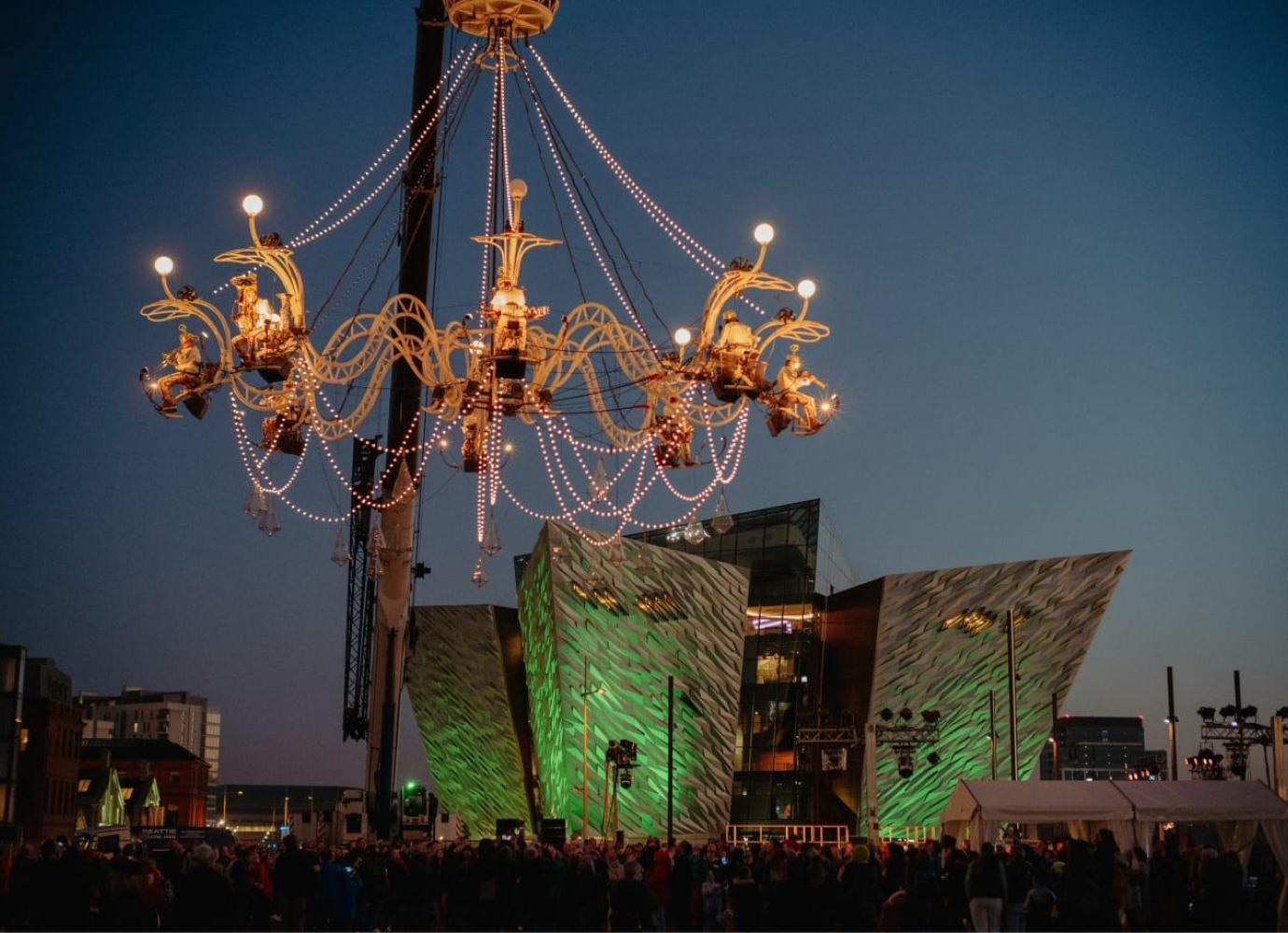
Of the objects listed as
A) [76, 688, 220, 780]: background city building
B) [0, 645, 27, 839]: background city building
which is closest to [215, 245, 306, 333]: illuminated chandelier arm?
[0, 645, 27, 839]: background city building

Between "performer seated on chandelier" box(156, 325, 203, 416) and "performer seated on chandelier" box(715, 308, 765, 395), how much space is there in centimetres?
507

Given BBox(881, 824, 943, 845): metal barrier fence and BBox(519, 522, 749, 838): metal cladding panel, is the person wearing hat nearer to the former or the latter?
BBox(519, 522, 749, 838): metal cladding panel

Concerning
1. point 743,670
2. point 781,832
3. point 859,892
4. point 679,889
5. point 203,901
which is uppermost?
point 743,670

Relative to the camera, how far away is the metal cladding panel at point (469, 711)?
2146 inches

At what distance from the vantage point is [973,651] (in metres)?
48.1

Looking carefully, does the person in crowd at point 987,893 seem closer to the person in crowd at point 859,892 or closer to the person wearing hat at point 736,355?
the person in crowd at point 859,892

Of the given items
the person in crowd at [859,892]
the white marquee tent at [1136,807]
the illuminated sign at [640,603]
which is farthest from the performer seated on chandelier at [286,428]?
the illuminated sign at [640,603]

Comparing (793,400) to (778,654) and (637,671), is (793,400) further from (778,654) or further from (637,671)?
(778,654)

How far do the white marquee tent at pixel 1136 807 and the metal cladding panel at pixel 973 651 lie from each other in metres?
25.6

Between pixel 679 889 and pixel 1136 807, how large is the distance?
23.5ft

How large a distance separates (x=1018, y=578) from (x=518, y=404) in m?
34.9

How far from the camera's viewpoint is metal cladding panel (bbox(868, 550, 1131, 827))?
4744 centimetres

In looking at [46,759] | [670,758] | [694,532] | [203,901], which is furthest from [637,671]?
[203,901]

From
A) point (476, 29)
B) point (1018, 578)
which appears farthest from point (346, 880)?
point (1018, 578)
